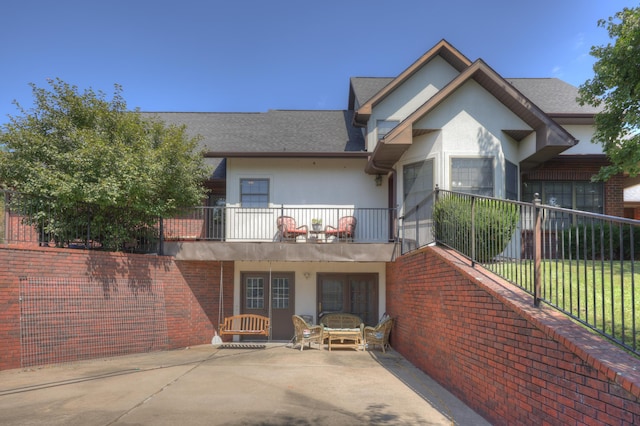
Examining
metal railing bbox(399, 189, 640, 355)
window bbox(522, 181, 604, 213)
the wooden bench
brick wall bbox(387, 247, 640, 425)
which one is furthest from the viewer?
window bbox(522, 181, 604, 213)

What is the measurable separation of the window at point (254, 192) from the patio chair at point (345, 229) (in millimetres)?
2308

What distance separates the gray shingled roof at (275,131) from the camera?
517 inches

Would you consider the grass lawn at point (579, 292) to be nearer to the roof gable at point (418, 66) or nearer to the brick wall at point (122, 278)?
the brick wall at point (122, 278)

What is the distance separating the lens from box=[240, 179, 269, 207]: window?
12.9 meters

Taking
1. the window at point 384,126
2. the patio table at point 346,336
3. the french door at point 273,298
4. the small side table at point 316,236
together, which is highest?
the window at point 384,126

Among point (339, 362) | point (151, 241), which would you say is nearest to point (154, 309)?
point (151, 241)

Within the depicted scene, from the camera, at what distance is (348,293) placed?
12.8 m

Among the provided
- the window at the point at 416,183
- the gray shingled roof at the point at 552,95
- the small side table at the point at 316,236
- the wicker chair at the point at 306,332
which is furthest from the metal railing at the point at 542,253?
the gray shingled roof at the point at 552,95

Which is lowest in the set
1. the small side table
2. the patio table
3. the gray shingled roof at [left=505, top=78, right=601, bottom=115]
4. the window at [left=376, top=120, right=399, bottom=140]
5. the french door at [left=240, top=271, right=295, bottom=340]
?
the patio table

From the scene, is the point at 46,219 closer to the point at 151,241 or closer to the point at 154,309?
the point at 151,241

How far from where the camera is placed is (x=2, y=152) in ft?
29.1

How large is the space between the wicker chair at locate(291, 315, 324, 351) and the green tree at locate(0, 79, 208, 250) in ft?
14.1

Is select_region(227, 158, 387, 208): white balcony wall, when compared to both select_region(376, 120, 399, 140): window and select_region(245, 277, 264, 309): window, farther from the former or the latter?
select_region(245, 277, 264, 309): window

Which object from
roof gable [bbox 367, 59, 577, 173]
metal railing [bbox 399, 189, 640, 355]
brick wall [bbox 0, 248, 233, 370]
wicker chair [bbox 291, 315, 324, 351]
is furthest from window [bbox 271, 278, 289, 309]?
metal railing [bbox 399, 189, 640, 355]
